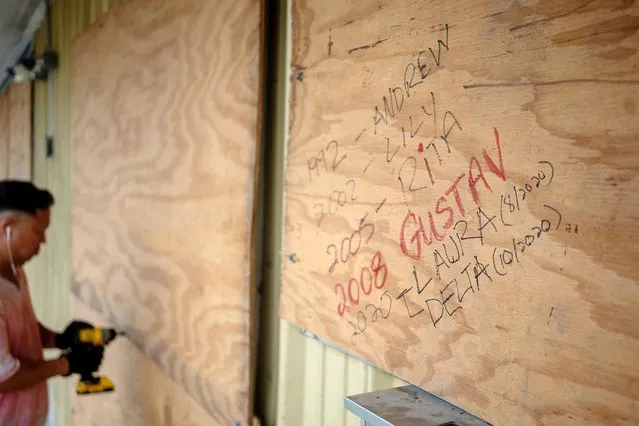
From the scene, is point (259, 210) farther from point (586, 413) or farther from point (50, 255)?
point (50, 255)

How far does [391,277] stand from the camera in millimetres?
980

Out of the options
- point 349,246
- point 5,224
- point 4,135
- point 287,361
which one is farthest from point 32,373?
point 4,135

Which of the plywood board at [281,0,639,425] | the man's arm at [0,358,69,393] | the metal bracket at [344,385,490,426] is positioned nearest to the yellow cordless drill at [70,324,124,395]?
the man's arm at [0,358,69,393]

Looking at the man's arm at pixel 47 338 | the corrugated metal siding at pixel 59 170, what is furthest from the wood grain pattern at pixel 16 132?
the man's arm at pixel 47 338

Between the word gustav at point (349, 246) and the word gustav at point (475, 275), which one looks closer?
the word gustav at point (475, 275)

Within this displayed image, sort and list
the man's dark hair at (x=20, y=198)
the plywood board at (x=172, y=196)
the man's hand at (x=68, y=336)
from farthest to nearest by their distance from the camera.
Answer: the man's hand at (x=68, y=336), the man's dark hair at (x=20, y=198), the plywood board at (x=172, y=196)

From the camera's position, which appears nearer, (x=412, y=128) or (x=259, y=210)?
(x=412, y=128)

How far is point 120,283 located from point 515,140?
1.76 metres

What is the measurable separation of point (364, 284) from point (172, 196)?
0.90m

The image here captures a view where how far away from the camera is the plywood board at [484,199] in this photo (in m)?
0.65

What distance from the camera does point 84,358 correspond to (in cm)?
197

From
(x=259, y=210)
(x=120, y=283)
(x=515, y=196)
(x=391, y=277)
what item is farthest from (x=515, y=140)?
(x=120, y=283)

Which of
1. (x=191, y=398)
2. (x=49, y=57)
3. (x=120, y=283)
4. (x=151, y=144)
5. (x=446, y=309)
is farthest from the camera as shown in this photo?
(x=49, y=57)

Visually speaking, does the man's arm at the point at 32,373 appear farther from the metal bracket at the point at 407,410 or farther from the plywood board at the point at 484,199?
the metal bracket at the point at 407,410
